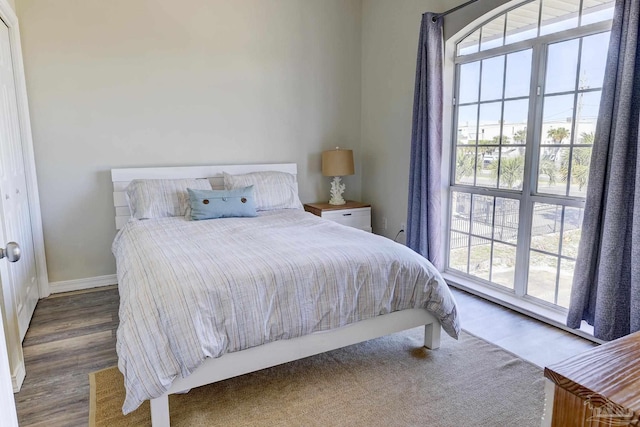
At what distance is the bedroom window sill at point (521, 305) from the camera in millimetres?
2651

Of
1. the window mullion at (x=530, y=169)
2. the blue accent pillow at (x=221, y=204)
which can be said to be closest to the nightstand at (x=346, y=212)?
the blue accent pillow at (x=221, y=204)

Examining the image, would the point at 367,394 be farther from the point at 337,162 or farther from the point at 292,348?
the point at 337,162

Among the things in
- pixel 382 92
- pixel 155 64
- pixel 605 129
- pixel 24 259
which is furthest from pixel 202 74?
pixel 605 129

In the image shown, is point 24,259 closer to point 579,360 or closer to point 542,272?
point 579,360

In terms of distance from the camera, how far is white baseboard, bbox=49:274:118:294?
11.4 feet

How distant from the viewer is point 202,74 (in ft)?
12.4

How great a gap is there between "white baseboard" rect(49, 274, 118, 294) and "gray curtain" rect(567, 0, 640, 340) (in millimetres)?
3727

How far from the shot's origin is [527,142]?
300cm

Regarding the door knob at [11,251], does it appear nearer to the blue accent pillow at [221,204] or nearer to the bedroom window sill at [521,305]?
the blue accent pillow at [221,204]

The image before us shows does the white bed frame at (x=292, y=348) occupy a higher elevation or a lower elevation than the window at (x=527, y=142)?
lower

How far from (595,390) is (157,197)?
324cm

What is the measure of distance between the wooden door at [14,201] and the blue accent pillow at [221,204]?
1.14m

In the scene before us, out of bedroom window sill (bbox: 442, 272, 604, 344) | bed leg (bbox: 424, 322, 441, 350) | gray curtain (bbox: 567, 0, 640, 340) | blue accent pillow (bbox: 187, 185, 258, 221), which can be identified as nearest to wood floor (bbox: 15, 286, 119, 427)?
blue accent pillow (bbox: 187, 185, 258, 221)

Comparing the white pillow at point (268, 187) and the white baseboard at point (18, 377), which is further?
the white pillow at point (268, 187)
